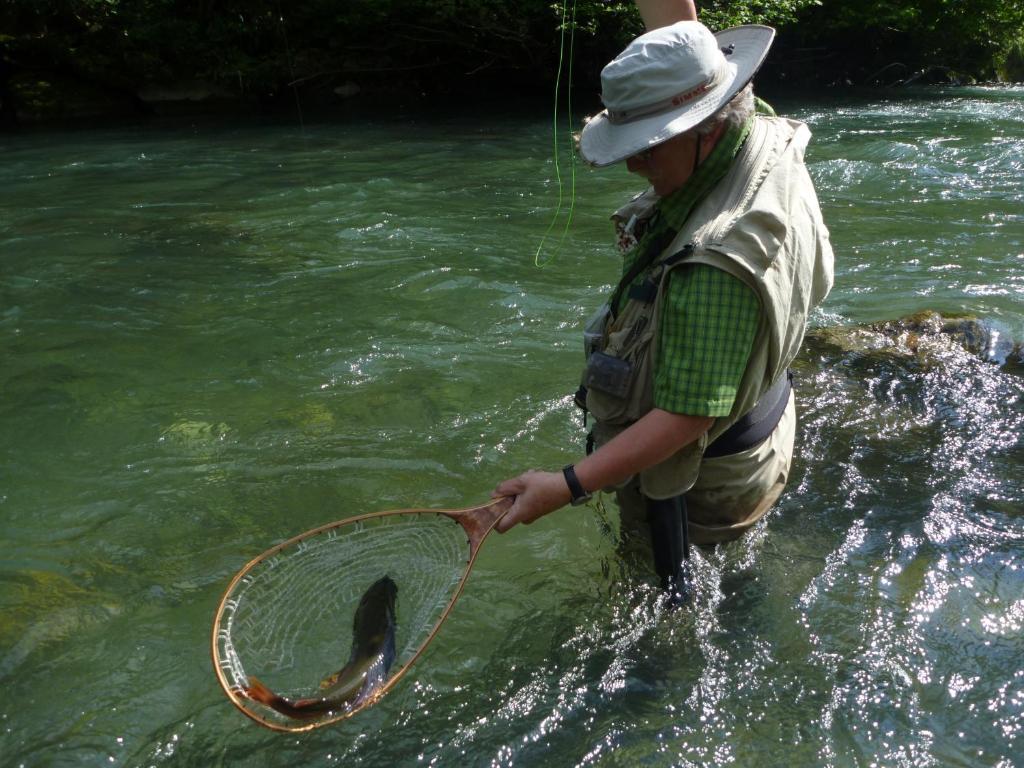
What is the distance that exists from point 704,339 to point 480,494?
2.59 meters

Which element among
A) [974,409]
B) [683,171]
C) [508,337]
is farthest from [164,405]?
[974,409]

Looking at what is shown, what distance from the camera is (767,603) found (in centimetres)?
376

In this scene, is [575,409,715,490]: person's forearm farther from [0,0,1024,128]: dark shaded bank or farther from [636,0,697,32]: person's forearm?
[0,0,1024,128]: dark shaded bank

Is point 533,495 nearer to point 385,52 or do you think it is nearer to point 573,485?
point 573,485

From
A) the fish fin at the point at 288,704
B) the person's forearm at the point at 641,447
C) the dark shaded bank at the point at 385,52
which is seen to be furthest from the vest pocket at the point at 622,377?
the dark shaded bank at the point at 385,52

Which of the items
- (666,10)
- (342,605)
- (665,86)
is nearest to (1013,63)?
(666,10)

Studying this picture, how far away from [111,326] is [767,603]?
18.2ft

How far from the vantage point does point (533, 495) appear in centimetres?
267

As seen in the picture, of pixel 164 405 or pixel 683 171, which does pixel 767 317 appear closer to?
pixel 683 171

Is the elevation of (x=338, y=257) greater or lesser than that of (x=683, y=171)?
lesser

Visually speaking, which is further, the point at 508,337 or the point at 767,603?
the point at 508,337

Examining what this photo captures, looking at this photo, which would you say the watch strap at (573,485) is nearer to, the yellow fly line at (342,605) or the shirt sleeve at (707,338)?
the shirt sleeve at (707,338)

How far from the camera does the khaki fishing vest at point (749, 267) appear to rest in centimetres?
241

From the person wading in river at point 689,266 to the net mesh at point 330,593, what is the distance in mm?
691
